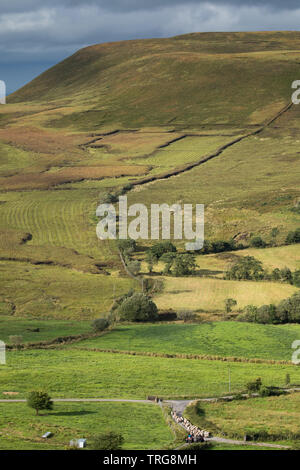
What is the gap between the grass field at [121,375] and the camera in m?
60.8

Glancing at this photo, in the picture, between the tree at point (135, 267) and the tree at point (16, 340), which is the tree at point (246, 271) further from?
the tree at point (16, 340)

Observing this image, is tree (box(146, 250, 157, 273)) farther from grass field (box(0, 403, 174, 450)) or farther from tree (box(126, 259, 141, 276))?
grass field (box(0, 403, 174, 450))

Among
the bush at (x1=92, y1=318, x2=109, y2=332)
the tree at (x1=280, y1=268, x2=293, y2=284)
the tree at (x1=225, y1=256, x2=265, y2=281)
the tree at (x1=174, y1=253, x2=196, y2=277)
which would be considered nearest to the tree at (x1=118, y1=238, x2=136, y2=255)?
the tree at (x1=174, y1=253, x2=196, y2=277)

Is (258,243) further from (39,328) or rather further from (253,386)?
(253,386)

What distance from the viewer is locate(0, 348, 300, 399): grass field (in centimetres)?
6081

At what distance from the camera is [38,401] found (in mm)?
52625

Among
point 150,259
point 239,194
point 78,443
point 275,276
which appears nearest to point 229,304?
point 275,276

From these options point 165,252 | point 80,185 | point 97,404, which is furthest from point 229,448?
point 80,185

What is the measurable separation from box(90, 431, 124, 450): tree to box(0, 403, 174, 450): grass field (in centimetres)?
143

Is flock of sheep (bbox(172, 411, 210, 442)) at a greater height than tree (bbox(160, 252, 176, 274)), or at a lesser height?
lesser
